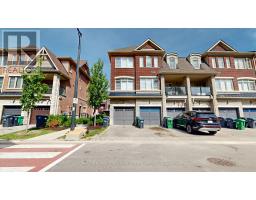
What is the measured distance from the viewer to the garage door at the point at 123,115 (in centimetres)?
1852

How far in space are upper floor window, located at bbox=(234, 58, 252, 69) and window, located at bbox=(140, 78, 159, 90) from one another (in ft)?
42.8

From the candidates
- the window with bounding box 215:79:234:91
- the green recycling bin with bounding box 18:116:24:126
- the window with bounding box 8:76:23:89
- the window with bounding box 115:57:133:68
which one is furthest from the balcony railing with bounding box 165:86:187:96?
the window with bounding box 8:76:23:89

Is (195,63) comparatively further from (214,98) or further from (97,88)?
(97,88)

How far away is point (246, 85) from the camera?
20656 millimetres

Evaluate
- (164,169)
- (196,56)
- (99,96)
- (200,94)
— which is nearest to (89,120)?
(99,96)

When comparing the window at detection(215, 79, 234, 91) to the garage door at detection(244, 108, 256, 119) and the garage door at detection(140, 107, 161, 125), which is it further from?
the garage door at detection(140, 107, 161, 125)

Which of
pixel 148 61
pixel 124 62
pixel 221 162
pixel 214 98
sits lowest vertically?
pixel 221 162

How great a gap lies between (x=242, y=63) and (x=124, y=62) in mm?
18253

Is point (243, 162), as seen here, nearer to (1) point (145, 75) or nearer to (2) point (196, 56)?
(1) point (145, 75)

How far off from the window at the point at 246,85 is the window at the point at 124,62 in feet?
53.6

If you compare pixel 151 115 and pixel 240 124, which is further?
pixel 151 115

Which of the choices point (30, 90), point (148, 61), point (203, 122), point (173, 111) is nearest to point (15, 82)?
point (30, 90)

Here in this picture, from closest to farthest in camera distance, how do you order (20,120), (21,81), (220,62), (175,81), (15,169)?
(15,169)
(20,120)
(21,81)
(220,62)
(175,81)

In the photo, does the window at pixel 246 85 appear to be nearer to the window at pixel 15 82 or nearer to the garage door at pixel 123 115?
the garage door at pixel 123 115
